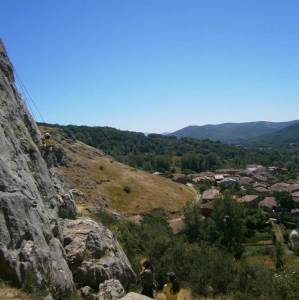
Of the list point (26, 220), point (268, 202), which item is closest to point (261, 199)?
point (268, 202)

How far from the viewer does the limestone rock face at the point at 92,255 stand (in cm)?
1583

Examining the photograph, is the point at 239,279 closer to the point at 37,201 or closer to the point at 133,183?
the point at 37,201

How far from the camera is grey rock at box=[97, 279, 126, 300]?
14.8 meters

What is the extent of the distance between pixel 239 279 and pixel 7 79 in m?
17.0

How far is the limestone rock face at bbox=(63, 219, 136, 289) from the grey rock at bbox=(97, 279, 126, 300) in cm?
43

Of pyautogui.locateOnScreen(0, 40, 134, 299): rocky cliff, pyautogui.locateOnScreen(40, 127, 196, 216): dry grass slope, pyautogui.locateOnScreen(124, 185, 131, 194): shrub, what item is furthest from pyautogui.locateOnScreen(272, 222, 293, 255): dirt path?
pyautogui.locateOnScreen(0, 40, 134, 299): rocky cliff

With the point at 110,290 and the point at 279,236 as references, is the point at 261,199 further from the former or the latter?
the point at 110,290

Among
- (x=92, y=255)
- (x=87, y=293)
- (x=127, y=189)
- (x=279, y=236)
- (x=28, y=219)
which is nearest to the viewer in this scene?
(x=28, y=219)

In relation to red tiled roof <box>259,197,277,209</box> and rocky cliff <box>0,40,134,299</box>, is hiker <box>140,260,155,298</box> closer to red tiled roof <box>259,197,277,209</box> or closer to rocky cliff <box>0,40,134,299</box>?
rocky cliff <box>0,40,134,299</box>

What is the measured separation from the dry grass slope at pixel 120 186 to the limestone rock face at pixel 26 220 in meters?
67.4

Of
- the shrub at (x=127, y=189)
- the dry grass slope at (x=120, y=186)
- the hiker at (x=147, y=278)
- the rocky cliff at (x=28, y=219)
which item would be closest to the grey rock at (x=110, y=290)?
the rocky cliff at (x=28, y=219)

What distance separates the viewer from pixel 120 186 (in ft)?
342

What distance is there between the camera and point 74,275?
15586 millimetres

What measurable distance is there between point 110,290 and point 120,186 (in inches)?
3515
